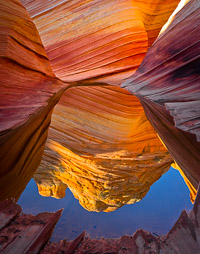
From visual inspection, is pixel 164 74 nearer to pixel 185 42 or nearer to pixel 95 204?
pixel 185 42

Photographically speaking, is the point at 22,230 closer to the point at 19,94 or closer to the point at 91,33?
the point at 19,94

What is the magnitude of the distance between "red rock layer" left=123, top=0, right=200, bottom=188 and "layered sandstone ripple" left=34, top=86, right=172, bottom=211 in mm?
1993

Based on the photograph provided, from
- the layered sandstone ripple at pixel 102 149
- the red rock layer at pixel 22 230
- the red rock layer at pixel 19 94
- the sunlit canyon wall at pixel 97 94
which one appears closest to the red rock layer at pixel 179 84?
the sunlit canyon wall at pixel 97 94

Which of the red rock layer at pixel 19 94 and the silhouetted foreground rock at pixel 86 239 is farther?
the red rock layer at pixel 19 94

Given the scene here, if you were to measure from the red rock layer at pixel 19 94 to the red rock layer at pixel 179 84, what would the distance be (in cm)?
91

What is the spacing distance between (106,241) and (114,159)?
154 inches

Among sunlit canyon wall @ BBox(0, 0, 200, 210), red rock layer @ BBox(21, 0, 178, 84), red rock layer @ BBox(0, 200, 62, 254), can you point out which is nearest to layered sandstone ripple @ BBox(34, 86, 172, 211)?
sunlit canyon wall @ BBox(0, 0, 200, 210)

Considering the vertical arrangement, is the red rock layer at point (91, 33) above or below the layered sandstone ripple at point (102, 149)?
above

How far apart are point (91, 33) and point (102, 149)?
2.45m

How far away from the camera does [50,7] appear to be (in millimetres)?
3146

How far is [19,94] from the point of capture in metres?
1.83

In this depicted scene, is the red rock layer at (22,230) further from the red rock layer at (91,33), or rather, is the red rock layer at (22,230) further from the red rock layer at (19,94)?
the red rock layer at (91,33)

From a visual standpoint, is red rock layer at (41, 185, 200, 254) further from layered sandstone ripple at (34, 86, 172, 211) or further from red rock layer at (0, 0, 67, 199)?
layered sandstone ripple at (34, 86, 172, 211)

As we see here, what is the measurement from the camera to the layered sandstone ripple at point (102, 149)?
4.03 m
